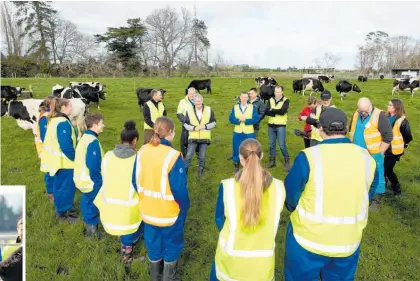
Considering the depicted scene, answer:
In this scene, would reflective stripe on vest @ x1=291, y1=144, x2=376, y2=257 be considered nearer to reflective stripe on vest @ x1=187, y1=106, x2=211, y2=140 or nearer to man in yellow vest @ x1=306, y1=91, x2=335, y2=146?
man in yellow vest @ x1=306, y1=91, x2=335, y2=146

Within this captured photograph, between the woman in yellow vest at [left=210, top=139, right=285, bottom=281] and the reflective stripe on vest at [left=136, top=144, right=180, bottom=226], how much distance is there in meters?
0.64

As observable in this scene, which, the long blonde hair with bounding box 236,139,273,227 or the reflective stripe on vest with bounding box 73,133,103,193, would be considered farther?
the reflective stripe on vest with bounding box 73,133,103,193

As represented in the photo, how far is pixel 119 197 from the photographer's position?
3.04 m

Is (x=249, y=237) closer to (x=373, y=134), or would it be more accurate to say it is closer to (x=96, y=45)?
(x=373, y=134)

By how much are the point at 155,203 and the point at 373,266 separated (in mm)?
2671

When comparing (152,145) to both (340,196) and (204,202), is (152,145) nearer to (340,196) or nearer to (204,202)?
(340,196)

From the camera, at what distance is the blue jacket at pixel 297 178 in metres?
2.16

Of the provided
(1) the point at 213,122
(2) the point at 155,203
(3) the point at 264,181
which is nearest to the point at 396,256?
(3) the point at 264,181

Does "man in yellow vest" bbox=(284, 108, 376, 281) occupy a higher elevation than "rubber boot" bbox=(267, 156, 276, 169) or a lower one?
higher

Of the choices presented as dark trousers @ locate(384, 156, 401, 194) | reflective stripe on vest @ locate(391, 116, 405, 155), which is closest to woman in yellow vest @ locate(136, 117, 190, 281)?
reflective stripe on vest @ locate(391, 116, 405, 155)

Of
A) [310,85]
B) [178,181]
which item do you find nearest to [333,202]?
[178,181]

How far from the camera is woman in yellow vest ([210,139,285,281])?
2023 millimetres

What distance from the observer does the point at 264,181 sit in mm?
2070

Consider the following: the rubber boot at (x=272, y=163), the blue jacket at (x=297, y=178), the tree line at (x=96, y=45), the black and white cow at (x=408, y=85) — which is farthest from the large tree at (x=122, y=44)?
the blue jacket at (x=297, y=178)
